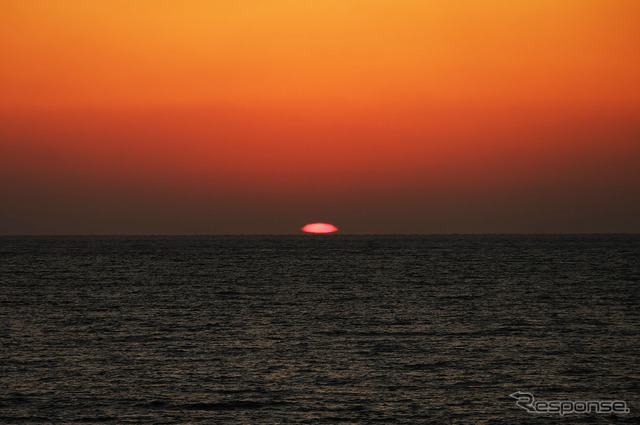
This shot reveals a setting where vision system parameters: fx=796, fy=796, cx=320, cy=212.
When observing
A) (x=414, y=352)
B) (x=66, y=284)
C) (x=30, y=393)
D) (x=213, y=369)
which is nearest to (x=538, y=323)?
(x=414, y=352)

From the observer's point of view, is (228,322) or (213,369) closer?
(213,369)

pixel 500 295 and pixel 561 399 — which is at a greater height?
pixel 500 295

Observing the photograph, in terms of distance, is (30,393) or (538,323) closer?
(30,393)

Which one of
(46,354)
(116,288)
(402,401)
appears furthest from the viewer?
(116,288)

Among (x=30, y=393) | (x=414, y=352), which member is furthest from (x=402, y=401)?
(x=30, y=393)

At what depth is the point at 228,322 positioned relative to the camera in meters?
58.0

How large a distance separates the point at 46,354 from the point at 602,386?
27747 millimetres

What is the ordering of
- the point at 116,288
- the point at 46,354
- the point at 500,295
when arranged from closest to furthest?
1. the point at 46,354
2. the point at 500,295
3. the point at 116,288

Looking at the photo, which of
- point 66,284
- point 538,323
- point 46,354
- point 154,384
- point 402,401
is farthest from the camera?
point 66,284

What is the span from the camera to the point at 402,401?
3159 centimetres

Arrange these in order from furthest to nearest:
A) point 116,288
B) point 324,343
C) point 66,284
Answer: point 66,284
point 116,288
point 324,343

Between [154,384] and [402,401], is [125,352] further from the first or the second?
[402,401]

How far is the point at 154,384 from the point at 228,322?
2364 cm

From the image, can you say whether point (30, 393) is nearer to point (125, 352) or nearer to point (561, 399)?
point (125, 352)
